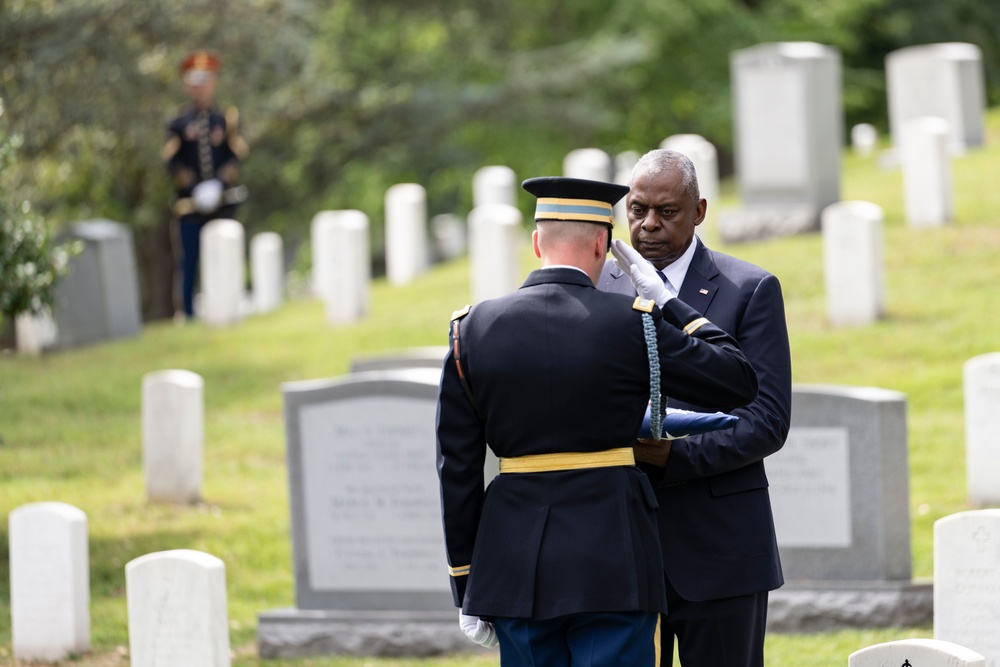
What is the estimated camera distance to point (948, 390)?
10984 millimetres

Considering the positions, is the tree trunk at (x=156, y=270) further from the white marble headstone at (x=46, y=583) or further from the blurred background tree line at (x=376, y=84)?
the white marble headstone at (x=46, y=583)

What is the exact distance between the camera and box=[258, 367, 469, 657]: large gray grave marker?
764 cm

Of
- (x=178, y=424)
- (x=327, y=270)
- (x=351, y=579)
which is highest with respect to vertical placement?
(x=327, y=270)

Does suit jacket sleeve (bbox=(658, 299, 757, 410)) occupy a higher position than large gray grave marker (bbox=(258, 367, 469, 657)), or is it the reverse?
suit jacket sleeve (bbox=(658, 299, 757, 410))

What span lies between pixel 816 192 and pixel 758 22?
12788mm

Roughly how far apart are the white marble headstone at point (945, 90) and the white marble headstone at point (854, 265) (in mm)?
8757

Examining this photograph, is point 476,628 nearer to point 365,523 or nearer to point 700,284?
point 700,284

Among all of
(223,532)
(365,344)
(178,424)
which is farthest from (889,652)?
(365,344)

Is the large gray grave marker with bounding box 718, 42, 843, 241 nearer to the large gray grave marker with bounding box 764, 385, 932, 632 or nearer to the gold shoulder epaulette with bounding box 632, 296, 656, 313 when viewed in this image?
the large gray grave marker with bounding box 764, 385, 932, 632

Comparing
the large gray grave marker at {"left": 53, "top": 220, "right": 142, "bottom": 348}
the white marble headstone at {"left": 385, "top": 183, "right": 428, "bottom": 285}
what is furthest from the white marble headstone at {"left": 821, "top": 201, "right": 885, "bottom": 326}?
the large gray grave marker at {"left": 53, "top": 220, "right": 142, "bottom": 348}

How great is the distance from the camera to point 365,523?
7.79 m

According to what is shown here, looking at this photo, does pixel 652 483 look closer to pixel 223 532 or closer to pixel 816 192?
pixel 223 532

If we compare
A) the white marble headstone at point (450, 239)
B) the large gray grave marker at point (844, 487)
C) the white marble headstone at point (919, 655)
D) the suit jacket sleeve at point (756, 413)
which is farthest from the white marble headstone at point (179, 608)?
the white marble headstone at point (450, 239)

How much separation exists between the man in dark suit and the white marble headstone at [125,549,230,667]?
94.9 inches
